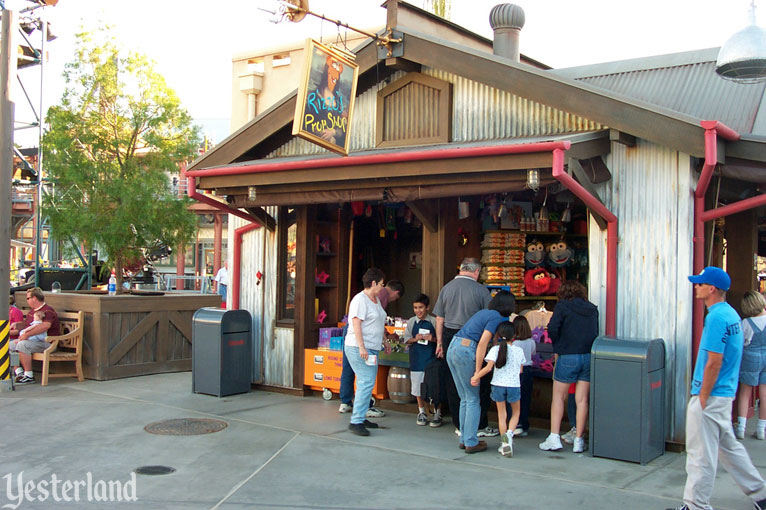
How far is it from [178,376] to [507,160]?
705cm

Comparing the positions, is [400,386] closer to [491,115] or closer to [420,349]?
[420,349]

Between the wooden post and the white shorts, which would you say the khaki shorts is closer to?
the wooden post

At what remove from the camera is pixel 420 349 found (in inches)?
334

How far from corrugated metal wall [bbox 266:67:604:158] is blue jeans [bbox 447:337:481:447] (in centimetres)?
274

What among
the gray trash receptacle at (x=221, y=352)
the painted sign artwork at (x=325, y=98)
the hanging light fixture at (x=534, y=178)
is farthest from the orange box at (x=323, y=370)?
the hanging light fixture at (x=534, y=178)

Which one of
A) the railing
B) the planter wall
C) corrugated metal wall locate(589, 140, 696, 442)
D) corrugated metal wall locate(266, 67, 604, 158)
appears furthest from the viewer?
the railing

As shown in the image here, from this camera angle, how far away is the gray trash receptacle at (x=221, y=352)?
9.96 metres

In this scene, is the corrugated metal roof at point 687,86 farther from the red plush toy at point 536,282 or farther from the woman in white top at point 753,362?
the red plush toy at point 536,282

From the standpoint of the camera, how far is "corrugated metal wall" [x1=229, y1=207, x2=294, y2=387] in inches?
410

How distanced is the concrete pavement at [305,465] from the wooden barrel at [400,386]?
198mm

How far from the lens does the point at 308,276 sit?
10.2m

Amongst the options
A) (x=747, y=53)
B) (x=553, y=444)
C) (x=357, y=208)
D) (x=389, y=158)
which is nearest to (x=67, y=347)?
(x=357, y=208)

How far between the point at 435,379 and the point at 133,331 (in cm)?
573

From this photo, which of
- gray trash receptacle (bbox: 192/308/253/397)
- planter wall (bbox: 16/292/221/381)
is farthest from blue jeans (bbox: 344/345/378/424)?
planter wall (bbox: 16/292/221/381)
